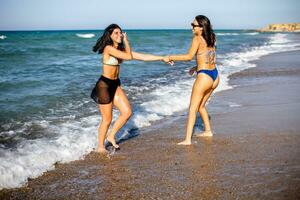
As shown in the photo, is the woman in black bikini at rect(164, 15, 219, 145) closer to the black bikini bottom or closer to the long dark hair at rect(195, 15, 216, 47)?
the long dark hair at rect(195, 15, 216, 47)

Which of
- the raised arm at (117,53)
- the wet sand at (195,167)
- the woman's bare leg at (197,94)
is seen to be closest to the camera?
the wet sand at (195,167)

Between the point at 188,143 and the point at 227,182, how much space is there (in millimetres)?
1746

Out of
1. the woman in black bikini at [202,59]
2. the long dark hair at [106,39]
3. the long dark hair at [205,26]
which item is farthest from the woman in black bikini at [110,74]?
the long dark hair at [205,26]

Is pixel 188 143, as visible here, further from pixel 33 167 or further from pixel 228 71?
pixel 228 71

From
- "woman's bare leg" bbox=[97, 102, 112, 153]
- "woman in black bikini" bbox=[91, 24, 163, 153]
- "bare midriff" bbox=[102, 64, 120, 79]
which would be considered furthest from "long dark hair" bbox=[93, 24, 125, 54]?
"woman's bare leg" bbox=[97, 102, 112, 153]

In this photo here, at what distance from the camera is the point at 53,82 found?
41.9 feet

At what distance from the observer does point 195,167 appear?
4602 millimetres

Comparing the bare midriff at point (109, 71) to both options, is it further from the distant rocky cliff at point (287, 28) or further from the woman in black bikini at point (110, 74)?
the distant rocky cliff at point (287, 28)

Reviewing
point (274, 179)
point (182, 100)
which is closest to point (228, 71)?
point (182, 100)

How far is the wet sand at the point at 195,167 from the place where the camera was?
388 cm

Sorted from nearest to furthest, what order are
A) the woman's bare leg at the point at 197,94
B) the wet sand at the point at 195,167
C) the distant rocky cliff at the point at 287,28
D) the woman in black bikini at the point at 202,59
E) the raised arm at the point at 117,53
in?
the wet sand at the point at 195,167
the raised arm at the point at 117,53
the woman in black bikini at the point at 202,59
the woman's bare leg at the point at 197,94
the distant rocky cliff at the point at 287,28

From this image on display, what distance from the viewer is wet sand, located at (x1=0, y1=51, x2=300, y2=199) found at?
388cm

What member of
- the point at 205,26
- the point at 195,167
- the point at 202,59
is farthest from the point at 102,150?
the point at 205,26

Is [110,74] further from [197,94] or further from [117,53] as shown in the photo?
[197,94]
